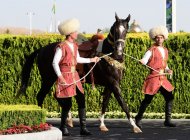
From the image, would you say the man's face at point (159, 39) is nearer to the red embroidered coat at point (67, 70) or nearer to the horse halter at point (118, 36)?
the horse halter at point (118, 36)

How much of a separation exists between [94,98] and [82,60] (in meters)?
6.38

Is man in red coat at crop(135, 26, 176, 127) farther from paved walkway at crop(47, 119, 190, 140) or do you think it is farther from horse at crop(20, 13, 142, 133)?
horse at crop(20, 13, 142, 133)

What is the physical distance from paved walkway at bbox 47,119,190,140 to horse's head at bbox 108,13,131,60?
1690mm

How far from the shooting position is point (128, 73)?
63.1 ft

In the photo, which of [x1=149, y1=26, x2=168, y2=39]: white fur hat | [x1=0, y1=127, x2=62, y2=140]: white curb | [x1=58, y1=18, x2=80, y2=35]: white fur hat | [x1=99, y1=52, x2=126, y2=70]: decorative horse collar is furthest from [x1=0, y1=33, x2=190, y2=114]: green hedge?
[x1=0, y1=127, x2=62, y2=140]: white curb

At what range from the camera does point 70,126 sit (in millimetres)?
15641

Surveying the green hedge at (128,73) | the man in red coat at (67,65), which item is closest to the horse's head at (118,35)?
the man in red coat at (67,65)

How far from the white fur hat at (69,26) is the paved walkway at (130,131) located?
2137 mm

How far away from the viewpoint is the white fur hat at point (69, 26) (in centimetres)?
1284

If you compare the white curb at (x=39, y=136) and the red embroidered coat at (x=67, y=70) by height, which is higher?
the red embroidered coat at (x=67, y=70)

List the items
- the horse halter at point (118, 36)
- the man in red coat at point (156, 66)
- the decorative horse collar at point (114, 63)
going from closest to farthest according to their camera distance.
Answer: the horse halter at point (118, 36) → the decorative horse collar at point (114, 63) → the man in red coat at point (156, 66)

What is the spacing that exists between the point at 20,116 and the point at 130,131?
11.9ft

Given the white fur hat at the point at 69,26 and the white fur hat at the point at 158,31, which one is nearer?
the white fur hat at the point at 69,26

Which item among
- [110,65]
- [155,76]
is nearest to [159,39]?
[155,76]
